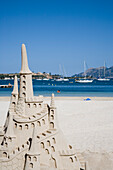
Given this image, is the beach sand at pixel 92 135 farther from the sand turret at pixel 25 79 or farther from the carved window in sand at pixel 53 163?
the sand turret at pixel 25 79

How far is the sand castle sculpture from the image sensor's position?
9.02 metres

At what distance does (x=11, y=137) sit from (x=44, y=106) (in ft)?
5.96

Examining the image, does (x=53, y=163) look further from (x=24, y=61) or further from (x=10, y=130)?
(x=24, y=61)

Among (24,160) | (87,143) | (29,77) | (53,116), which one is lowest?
(87,143)

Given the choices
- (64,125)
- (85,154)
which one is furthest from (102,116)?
(85,154)

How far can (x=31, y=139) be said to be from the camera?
362 inches

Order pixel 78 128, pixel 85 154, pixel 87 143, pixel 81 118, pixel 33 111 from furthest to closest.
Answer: pixel 81 118 → pixel 78 128 → pixel 87 143 → pixel 85 154 → pixel 33 111

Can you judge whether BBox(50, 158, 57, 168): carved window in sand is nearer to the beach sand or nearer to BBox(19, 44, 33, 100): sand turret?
the beach sand

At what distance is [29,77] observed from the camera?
10227 mm

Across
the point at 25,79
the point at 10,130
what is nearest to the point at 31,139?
the point at 10,130

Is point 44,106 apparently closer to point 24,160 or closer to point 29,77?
point 29,77

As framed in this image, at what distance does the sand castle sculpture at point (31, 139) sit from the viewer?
355 inches

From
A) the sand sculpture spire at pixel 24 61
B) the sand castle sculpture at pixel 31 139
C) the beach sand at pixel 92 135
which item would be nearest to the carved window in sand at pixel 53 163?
the sand castle sculpture at pixel 31 139

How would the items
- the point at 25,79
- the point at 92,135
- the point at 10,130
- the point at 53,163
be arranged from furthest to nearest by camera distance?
the point at 92,135, the point at 25,79, the point at 10,130, the point at 53,163
